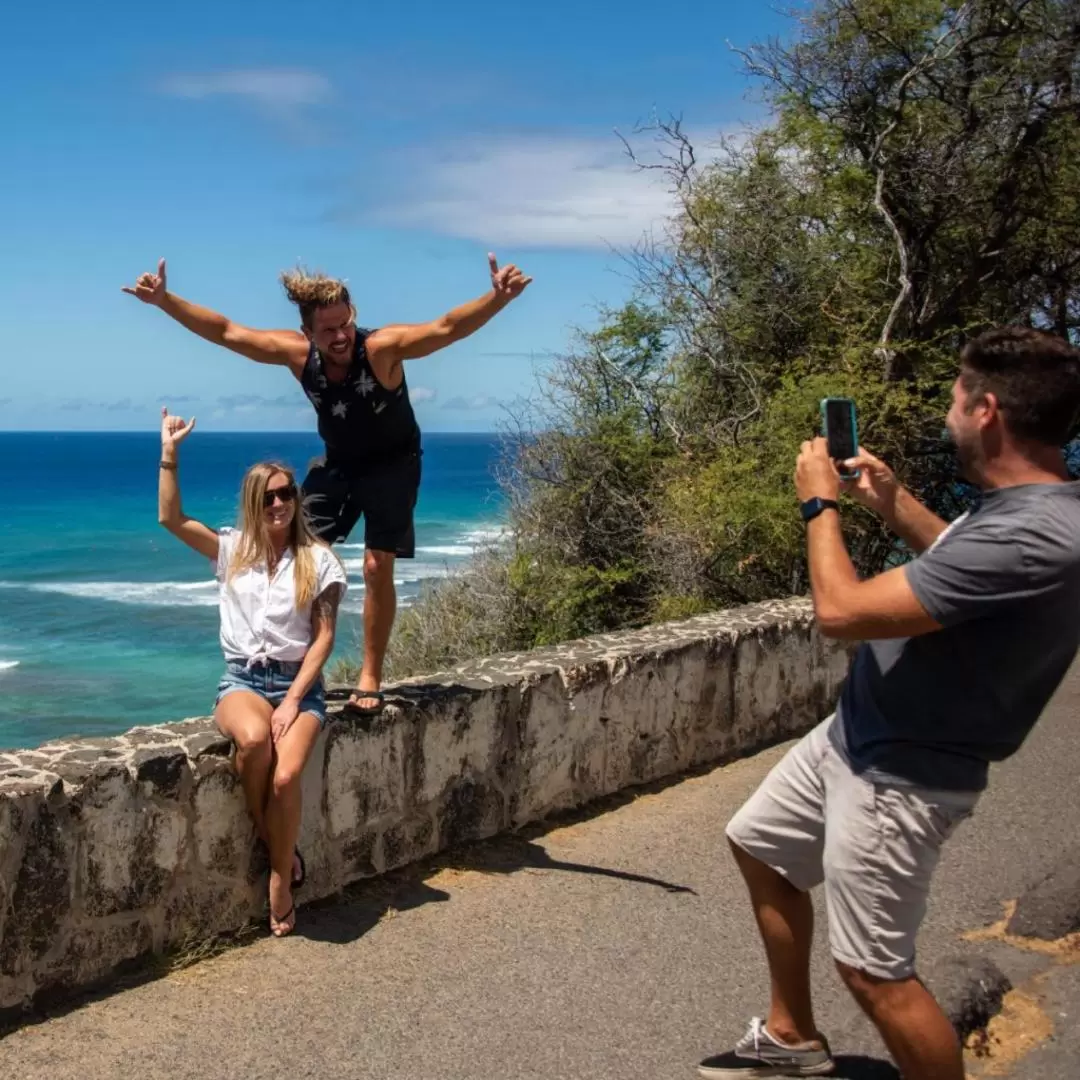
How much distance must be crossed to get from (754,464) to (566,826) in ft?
23.0

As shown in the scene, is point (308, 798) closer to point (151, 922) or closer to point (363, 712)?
point (363, 712)

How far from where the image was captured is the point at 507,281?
4.98m

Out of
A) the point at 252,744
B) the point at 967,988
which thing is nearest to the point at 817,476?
the point at 967,988

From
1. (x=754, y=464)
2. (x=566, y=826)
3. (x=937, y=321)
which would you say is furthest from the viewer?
(x=937, y=321)

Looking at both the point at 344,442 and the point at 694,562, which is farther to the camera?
the point at 694,562

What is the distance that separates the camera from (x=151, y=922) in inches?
171

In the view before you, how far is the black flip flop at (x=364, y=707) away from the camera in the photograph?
16.6 ft

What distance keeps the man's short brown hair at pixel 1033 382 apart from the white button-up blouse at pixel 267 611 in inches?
104

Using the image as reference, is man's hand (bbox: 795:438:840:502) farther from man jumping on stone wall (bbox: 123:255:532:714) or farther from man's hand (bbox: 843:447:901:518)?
man jumping on stone wall (bbox: 123:255:532:714)

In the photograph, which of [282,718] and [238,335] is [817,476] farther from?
[238,335]

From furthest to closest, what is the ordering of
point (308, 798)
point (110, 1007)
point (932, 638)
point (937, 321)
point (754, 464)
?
point (937, 321) → point (754, 464) → point (308, 798) → point (110, 1007) → point (932, 638)

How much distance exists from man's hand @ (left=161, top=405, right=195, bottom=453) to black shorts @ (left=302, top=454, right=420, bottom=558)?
1.87 feet

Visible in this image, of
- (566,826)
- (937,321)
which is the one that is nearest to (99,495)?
(937,321)

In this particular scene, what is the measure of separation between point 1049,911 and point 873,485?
219 cm
